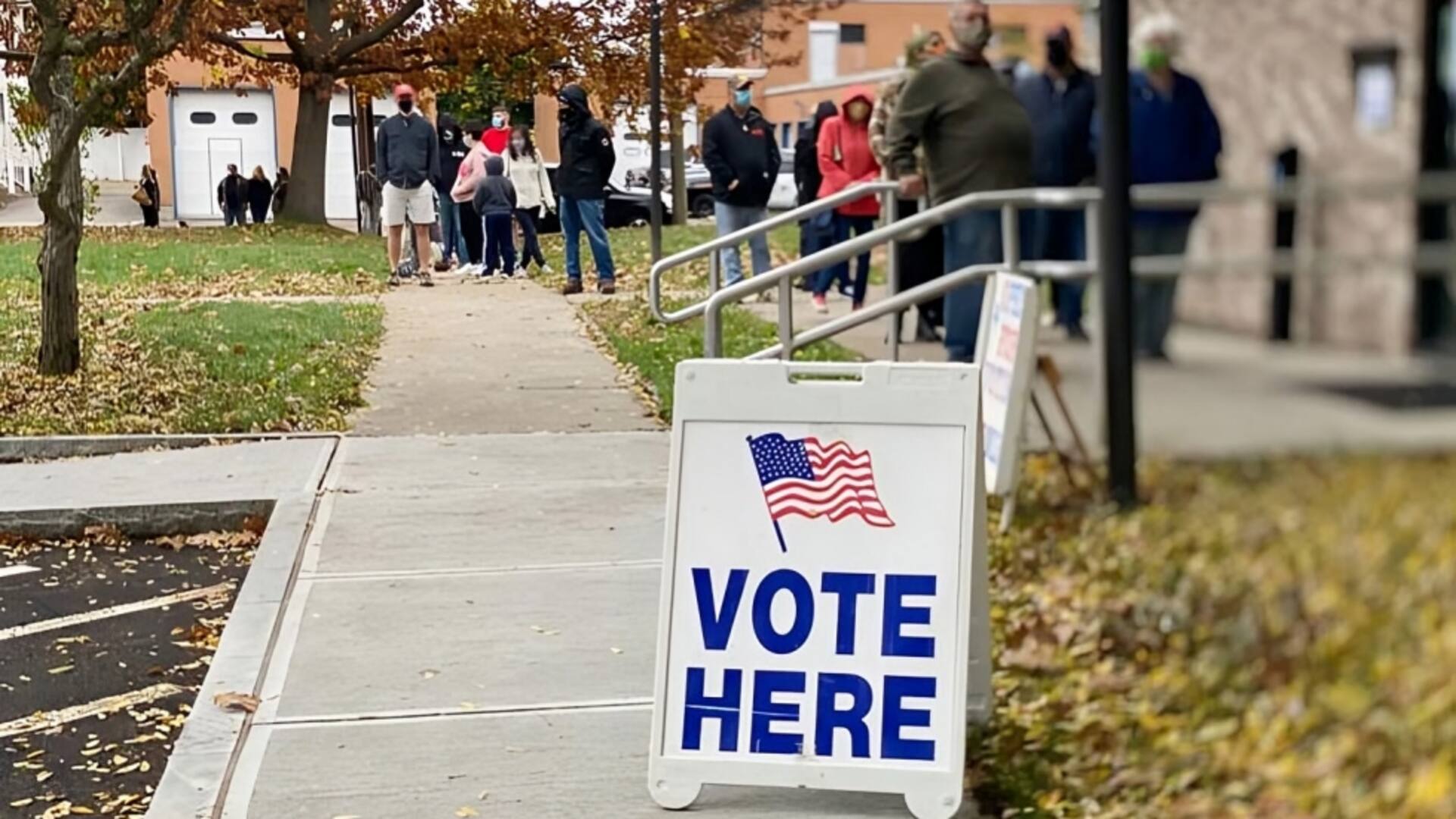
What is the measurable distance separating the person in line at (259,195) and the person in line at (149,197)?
70.1 inches

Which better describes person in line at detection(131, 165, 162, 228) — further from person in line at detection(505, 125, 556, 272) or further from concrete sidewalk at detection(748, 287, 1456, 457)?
concrete sidewalk at detection(748, 287, 1456, 457)

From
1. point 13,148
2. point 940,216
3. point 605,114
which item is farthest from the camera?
point 13,148

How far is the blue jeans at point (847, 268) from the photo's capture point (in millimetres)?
10703

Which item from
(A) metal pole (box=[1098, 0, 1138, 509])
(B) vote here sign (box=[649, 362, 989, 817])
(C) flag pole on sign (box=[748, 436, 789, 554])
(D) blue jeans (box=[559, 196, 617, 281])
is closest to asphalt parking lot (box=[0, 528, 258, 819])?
(B) vote here sign (box=[649, 362, 989, 817])

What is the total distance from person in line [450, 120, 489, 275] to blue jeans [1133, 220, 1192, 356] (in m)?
13.2

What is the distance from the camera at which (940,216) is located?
6703 millimetres

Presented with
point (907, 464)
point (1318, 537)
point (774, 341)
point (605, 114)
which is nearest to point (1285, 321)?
point (1318, 537)

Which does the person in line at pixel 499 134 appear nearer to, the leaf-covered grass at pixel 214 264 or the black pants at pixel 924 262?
the leaf-covered grass at pixel 214 264

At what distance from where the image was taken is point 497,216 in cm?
1780

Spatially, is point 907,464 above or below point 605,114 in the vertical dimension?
below

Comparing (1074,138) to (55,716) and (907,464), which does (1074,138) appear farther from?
(55,716)

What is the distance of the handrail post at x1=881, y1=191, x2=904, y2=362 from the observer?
846 cm

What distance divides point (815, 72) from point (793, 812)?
511 centimetres

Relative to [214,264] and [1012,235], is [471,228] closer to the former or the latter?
[214,264]
